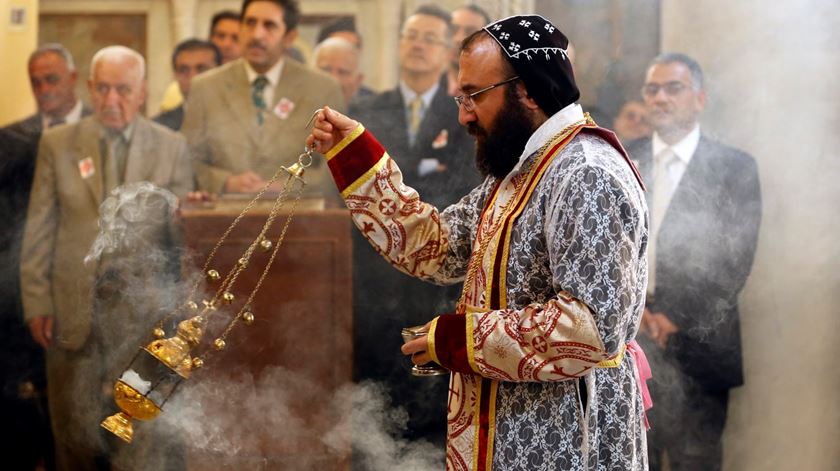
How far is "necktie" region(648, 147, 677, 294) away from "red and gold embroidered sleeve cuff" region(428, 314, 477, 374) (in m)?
2.79

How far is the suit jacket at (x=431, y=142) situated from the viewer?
16.8 ft

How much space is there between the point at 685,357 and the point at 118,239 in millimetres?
2789

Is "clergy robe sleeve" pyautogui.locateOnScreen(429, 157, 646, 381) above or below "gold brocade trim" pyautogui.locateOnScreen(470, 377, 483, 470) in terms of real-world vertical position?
above

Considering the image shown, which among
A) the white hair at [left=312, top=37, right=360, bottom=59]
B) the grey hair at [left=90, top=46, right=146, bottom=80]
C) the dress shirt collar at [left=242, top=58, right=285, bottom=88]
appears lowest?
the dress shirt collar at [left=242, top=58, right=285, bottom=88]

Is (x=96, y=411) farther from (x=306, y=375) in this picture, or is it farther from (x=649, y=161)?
(x=649, y=161)

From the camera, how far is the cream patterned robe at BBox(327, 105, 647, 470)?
91.3 inches

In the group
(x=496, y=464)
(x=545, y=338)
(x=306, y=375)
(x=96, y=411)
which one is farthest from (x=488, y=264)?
(x=96, y=411)

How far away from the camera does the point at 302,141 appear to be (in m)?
5.21

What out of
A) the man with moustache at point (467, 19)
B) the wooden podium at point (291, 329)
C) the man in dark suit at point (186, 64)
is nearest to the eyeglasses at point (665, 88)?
the man with moustache at point (467, 19)

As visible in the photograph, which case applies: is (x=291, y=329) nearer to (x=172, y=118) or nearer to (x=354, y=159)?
(x=172, y=118)

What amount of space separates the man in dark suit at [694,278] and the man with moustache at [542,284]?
7.86ft

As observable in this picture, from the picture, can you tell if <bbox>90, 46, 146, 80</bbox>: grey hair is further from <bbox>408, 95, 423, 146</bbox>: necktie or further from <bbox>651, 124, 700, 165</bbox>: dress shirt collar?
<bbox>651, 124, 700, 165</bbox>: dress shirt collar

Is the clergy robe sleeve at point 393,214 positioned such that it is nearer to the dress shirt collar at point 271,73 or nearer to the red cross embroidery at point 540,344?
the red cross embroidery at point 540,344

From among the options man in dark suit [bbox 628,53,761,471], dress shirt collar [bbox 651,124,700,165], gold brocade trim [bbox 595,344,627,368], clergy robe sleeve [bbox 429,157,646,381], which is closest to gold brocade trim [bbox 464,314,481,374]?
clergy robe sleeve [bbox 429,157,646,381]
